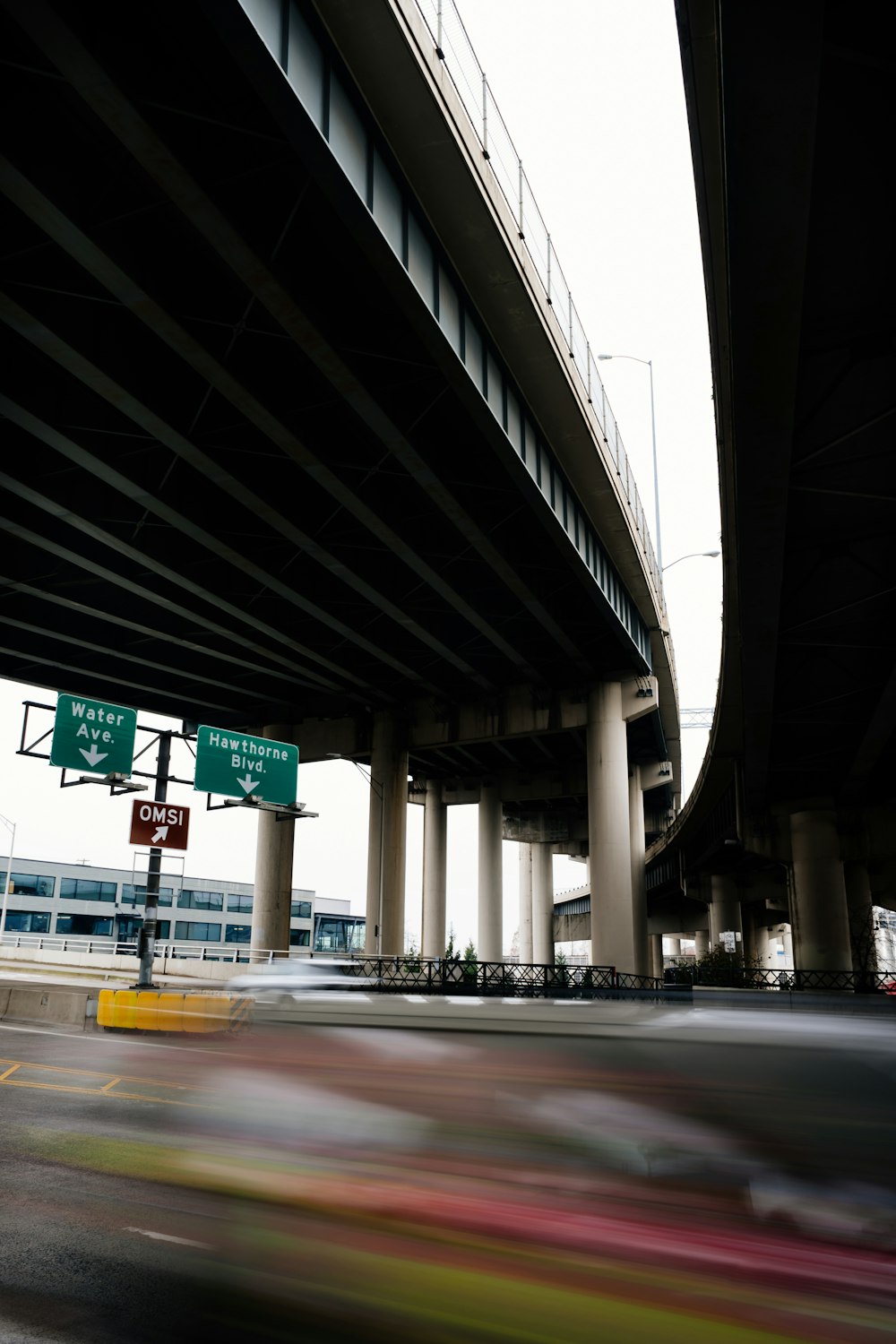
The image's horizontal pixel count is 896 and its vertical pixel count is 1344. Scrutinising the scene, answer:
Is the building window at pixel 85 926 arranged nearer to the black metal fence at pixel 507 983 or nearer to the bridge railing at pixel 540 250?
the black metal fence at pixel 507 983

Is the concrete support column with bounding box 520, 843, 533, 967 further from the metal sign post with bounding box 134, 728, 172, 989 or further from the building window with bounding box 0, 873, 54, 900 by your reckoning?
the metal sign post with bounding box 134, 728, 172, 989

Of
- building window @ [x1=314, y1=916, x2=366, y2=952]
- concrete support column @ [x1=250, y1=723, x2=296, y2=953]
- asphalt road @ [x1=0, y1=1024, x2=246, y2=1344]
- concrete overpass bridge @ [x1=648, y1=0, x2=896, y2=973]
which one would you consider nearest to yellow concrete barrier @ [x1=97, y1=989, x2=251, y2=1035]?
asphalt road @ [x1=0, y1=1024, x2=246, y2=1344]

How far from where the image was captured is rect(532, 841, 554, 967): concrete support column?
3290 inches

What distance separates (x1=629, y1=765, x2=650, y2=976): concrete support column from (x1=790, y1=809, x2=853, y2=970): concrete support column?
6.27 m

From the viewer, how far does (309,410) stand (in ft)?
72.1

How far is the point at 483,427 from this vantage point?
20.7m

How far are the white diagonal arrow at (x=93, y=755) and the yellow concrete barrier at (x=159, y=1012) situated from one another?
6.45 m

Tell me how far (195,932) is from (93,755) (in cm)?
6965

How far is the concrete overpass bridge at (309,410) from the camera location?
14.2 metres

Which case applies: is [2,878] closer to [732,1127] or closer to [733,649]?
[733,649]

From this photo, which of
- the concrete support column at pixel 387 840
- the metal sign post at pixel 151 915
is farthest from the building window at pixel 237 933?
the metal sign post at pixel 151 915

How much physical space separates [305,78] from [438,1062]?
13619 mm

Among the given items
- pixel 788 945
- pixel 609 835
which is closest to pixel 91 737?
pixel 609 835

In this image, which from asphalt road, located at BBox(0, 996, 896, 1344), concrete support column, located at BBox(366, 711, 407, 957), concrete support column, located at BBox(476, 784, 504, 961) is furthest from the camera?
concrete support column, located at BBox(476, 784, 504, 961)
